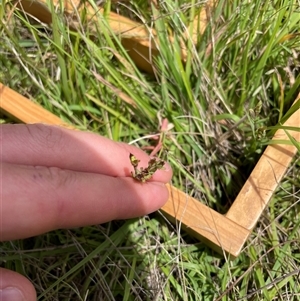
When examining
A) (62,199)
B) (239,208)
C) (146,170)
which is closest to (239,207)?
(239,208)

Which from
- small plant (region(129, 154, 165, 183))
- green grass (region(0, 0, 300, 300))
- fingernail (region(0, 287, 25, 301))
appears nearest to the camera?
fingernail (region(0, 287, 25, 301))

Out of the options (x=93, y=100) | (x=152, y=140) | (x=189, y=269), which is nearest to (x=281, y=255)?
(x=189, y=269)

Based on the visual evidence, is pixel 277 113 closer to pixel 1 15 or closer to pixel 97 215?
pixel 97 215

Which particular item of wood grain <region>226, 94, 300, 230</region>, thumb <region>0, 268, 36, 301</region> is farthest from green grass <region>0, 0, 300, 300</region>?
thumb <region>0, 268, 36, 301</region>

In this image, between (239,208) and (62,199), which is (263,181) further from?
(62,199)

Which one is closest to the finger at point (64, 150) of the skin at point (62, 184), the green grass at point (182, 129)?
the skin at point (62, 184)

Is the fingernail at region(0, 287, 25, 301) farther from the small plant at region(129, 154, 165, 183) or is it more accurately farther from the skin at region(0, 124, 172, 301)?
the small plant at region(129, 154, 165, 183)
